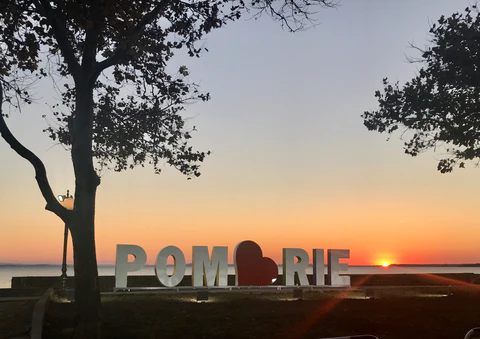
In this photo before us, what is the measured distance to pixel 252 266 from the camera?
26922 mm

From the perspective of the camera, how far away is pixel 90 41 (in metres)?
12.5

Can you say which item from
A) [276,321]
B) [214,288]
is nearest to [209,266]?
[214,288]

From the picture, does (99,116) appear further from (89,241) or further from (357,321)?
(357,321)

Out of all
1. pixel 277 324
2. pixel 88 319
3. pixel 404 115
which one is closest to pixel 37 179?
pixel 88 319

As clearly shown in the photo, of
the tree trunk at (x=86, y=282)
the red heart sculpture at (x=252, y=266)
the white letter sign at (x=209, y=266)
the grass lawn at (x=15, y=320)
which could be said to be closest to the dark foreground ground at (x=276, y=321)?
the grass lawn at (x=15, y=320)

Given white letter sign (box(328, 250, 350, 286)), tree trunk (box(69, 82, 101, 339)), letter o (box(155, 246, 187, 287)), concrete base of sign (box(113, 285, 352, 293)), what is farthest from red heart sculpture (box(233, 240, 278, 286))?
tree trunk (box(69, 82, 101, 339))

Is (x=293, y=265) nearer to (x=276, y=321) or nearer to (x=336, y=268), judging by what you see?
(x=336, y=268)

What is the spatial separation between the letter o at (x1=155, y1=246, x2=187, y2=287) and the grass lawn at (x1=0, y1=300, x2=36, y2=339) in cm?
703

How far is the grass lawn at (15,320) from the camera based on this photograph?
1281 centimetres

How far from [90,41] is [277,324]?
29.2 feet

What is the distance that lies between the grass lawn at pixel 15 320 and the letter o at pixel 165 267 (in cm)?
703

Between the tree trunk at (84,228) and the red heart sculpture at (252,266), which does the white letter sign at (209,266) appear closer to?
the red heart sculpture at (252,266)

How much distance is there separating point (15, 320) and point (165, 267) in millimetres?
10278

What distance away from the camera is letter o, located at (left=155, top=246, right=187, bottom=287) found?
2464 cm
